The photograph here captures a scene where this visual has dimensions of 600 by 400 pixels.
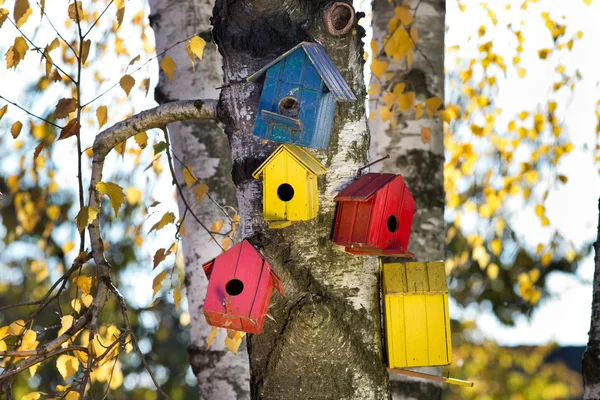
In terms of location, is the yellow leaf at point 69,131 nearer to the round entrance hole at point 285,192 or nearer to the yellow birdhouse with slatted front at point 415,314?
the round entrance hole at point 285,192

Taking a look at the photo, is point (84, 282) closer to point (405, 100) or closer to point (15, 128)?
point (15, 128)

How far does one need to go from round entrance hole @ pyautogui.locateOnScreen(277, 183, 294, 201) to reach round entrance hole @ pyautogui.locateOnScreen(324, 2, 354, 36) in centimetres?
39

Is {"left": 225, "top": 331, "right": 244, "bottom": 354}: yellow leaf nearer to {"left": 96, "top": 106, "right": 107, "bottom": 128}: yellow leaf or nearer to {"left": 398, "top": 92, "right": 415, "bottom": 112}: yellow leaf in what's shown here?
{"left": 96, "top": 106, "right": 107, "bottom": 128}: yellow leaf

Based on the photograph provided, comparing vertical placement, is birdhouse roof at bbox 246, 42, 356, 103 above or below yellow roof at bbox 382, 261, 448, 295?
above

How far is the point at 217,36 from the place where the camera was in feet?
6.36

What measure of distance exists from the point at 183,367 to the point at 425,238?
5013 mm

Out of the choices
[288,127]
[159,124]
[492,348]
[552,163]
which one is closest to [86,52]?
[159,124]

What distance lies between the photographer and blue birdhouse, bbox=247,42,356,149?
1812mm

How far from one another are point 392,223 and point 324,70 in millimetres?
448

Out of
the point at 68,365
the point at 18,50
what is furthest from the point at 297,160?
the point at 68,365

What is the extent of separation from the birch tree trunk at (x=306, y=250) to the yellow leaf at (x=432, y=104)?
1140 millimetres

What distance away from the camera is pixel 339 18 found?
1873 millimetres

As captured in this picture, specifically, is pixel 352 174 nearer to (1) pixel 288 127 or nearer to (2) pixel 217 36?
(1) pixel 288 127

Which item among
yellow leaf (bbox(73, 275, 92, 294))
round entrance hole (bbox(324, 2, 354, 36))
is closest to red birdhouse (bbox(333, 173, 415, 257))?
round entrance hole (bbox(324, 2, 354, 36))
